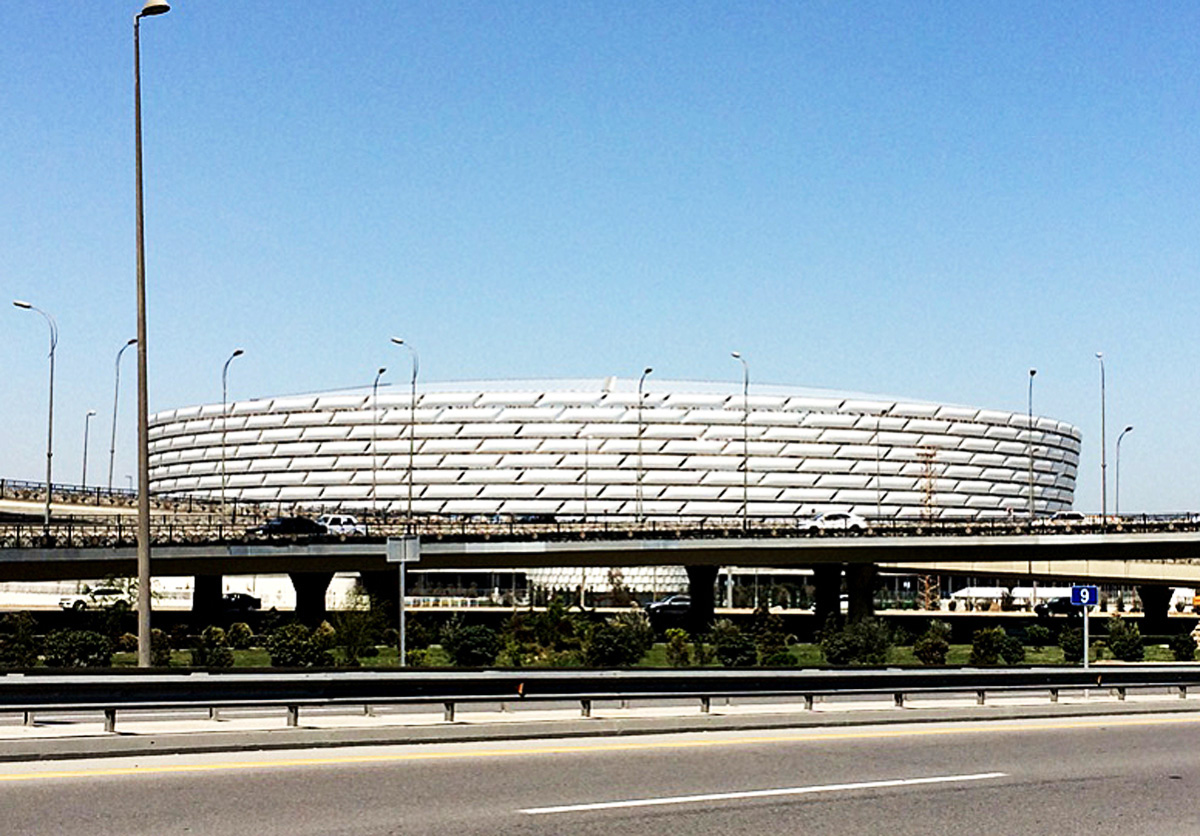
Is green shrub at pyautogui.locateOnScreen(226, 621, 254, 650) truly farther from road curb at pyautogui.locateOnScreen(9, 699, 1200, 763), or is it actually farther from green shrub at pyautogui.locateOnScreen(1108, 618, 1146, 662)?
road curb at pyautogui.locateOnScreen(9, 699, 1200, 763)

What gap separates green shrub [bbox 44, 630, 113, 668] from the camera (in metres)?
51.7

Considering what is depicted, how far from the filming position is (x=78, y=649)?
5294 centimetres

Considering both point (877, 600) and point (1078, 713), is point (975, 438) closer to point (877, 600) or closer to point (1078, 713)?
point (877, 600)

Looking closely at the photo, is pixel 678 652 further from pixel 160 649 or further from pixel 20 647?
pixel 20 647

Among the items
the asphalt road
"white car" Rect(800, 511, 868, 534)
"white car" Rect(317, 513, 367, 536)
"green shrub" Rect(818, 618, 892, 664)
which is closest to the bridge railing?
"white car" Rect(800, 511, 868, 534)

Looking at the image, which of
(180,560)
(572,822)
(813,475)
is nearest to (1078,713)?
(572,822)

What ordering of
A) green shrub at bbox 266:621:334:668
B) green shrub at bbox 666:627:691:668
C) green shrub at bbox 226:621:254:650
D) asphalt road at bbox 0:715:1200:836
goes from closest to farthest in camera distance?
asphalt road at bbox 0:715:1200:836 → green shrub at bbox 266:621:334:668 → green shrub at bbox 666:627:691:668 → green shrub at bbox 226:621:254:650

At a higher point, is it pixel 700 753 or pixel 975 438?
pixel 975 438

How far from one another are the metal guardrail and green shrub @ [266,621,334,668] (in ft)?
57.3

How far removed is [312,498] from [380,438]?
11581 millimetres

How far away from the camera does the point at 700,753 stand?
755 inches

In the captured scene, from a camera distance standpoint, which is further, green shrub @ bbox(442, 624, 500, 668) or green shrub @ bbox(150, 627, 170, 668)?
green shrub @ bbox(442, 624, 500, 668)

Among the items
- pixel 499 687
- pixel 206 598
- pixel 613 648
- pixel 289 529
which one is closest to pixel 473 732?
pixel 499 687

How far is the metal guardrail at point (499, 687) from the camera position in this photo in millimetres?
21797
